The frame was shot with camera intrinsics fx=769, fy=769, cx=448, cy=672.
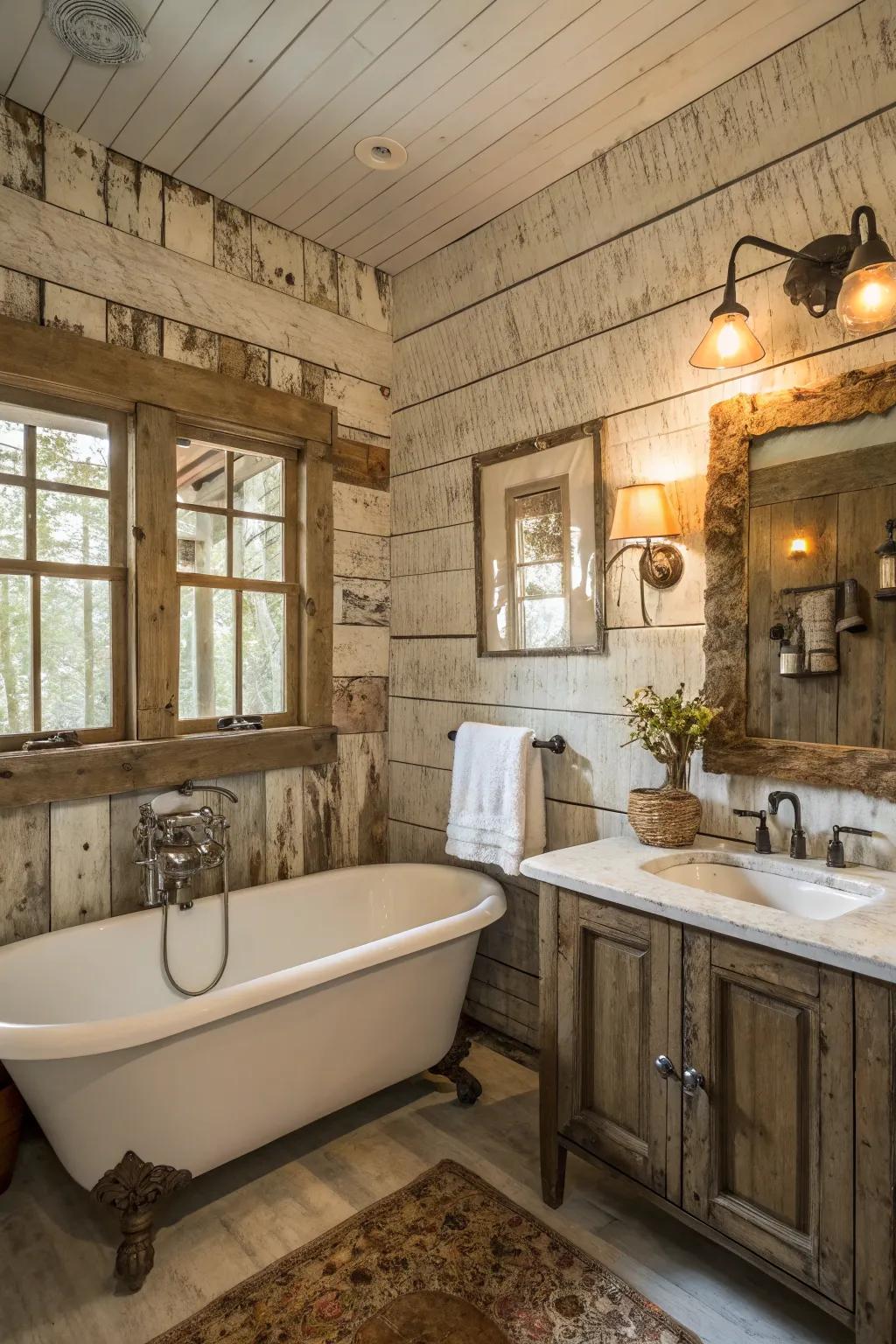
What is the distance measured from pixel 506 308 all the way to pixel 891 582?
158 cm

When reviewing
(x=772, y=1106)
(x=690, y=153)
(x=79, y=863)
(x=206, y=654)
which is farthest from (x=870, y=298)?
(x=79, y=863)

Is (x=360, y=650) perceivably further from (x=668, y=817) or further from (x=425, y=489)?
(x=668, y=817)

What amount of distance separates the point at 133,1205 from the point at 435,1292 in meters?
0.66

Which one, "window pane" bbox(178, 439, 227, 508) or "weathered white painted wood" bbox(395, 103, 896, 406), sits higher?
"weathered white painted wood" bbox(395, 103, 896, 406)

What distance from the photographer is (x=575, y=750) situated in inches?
95.2

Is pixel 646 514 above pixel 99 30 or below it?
below

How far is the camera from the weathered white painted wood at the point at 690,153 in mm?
1770

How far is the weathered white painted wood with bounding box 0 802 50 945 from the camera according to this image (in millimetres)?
2129

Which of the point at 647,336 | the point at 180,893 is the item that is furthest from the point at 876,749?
the point at 180,893

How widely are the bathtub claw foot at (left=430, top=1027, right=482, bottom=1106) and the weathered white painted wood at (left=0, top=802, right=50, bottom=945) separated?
4.01 feet

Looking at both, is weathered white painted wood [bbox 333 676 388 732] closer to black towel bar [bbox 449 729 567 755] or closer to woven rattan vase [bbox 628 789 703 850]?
black towel bar [bbox 449 729 567 755]

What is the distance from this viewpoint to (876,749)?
172cm

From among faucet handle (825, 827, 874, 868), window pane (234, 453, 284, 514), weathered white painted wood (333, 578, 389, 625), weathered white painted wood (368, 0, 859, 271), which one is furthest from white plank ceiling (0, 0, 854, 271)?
faucet handle (825, 827, 874, 868)

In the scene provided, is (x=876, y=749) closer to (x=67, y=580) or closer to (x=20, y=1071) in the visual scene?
A: (x=20, y=1071)
